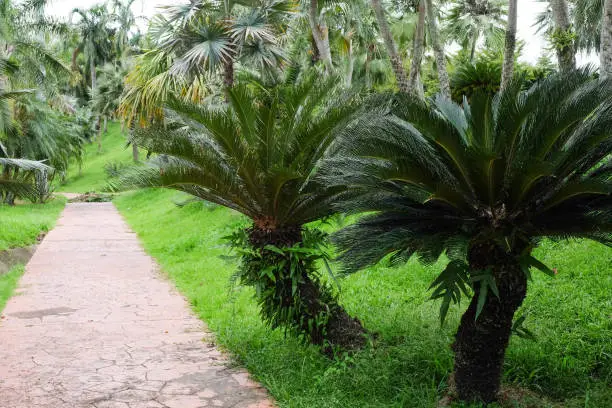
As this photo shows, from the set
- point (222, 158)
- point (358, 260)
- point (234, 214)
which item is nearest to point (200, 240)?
point (234, 214)

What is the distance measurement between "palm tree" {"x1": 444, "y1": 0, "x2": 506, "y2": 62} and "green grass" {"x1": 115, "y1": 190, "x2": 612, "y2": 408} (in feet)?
68.0

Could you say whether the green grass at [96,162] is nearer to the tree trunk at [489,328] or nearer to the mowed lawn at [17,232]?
the mowed lawn at [17,232]

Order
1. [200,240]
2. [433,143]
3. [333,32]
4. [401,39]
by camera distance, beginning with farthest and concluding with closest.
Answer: [401,39] → [333,32] → [200,240] → [433,143]

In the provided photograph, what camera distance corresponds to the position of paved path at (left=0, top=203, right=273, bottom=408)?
511cm

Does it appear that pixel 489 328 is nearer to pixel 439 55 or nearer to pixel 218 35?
pixel 439 55

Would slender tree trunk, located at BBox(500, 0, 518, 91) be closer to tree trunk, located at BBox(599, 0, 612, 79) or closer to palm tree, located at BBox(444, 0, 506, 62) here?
tree trunk, located at BBox(599, 0, 612, 79)

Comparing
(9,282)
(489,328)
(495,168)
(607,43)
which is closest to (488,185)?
(495,168)

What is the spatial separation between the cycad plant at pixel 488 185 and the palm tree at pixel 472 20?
23.8m

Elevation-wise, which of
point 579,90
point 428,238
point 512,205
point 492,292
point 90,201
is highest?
point 579,90

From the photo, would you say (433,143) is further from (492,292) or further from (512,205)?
(492,292)

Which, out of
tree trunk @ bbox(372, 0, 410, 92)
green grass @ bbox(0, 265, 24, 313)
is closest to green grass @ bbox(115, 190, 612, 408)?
green grass @ bbox(0, 265, 24, 313)

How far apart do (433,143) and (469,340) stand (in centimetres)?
145

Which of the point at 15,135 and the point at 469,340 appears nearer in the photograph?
the point at 469,340

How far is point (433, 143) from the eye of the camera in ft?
14.9
